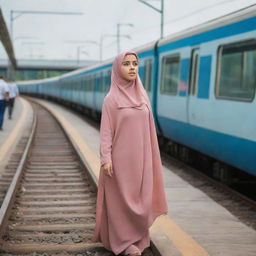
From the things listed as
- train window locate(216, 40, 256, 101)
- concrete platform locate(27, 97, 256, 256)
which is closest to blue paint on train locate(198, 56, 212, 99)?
train window locate(216, 40, 256, 101)

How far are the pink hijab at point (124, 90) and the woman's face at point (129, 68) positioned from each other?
0.09ft

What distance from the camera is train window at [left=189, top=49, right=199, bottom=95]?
10524mm

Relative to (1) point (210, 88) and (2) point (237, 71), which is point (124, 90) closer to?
(2) point (237, 71)

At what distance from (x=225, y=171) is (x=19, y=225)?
433 centimetres

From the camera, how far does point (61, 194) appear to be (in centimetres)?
905

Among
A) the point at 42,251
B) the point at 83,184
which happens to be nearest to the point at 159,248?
Result: the point at 42,251

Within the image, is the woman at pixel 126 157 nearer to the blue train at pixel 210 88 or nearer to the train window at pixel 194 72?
the blue train at pixel 210 88

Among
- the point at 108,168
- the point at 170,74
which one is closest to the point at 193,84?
the point at 170,74

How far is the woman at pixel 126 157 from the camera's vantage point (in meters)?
4.72

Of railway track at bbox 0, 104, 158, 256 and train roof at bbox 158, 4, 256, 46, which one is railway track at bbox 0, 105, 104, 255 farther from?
train roof at bbox 158, 4, 256, 46

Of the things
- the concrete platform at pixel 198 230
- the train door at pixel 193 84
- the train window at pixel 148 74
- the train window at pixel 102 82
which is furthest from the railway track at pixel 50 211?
the train window at pixel 102 82

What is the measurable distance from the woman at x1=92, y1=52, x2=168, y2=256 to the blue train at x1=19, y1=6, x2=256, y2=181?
324 centimetres

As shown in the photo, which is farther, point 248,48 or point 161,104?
point 161,104

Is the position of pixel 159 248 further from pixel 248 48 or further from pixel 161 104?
pixel 161 104
